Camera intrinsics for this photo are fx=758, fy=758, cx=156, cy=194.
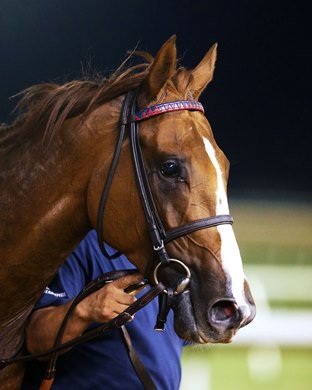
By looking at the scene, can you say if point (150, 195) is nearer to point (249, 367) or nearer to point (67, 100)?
point (67, 100)

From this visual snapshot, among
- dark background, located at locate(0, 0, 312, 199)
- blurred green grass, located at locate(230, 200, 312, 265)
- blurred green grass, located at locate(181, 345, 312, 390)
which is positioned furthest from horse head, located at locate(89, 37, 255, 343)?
blurred green grass, located at locate(181, 345, 312, 390)

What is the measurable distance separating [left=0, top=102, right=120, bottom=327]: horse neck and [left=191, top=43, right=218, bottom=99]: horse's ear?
0.29 meters

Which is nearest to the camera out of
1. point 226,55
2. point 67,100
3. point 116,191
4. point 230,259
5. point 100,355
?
point 230,259

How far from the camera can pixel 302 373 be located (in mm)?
3627

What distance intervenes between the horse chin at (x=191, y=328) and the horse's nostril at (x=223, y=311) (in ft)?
0.09

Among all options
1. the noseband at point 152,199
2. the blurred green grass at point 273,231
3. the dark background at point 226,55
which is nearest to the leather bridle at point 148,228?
the noseband at point 152,199

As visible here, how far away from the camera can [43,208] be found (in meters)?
1.86

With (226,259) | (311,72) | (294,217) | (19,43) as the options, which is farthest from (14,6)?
(226,259)

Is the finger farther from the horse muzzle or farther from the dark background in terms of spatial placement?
the dark background

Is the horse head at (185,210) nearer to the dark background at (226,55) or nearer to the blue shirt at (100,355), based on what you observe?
the blue shirt at (100,355)

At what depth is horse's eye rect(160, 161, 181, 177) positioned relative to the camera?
1.72m

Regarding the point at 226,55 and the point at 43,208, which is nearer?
the point at 43,208

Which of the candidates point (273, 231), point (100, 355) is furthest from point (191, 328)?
point (273, 231)

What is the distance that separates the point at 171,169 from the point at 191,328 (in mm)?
359
